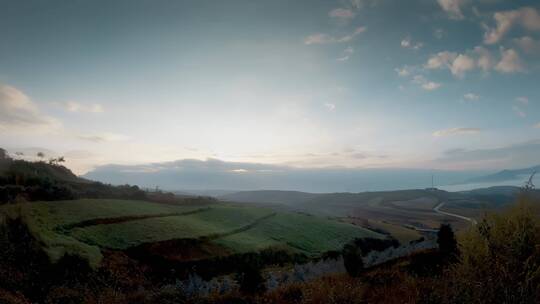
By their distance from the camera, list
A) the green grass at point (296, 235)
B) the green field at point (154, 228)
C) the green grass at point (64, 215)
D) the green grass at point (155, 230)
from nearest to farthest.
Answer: the green grass at point (64, 215)
the green field at point (154, 228)
the green grass at point (155, 230)
the green grass at point (296, 235)

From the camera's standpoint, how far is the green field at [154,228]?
22344mm

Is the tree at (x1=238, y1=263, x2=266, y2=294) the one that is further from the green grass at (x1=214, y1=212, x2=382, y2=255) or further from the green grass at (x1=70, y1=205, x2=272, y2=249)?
the green grass at (x1=214, y1=212, x2=382, y2=255)

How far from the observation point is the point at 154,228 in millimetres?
28719

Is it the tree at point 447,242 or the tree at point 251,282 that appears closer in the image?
the tree at point 251,282

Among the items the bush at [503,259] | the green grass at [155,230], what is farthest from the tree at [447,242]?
the green grass at [155,230]

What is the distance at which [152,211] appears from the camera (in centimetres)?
3534

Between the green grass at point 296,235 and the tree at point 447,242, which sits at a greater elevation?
the tree at point 447,242

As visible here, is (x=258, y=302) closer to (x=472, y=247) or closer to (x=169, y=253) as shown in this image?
(x=472, y=247)

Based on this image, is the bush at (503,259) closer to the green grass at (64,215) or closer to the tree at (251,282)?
the tree at (251,282)

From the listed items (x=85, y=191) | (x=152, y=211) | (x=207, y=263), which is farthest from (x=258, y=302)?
(x=85, y=191)

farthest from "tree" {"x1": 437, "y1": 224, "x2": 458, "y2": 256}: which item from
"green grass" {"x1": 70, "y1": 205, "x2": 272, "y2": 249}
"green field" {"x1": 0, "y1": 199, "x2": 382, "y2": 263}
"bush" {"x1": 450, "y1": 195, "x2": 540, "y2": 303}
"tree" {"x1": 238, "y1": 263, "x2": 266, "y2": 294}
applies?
"green grass" {"x1": 70, "y1": 205, "x2": 272, "y2": 249}

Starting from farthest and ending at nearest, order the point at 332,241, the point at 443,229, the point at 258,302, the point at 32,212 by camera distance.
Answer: the point at 332,241, the point at 32,212, the point at 443,229, the point at 258,302

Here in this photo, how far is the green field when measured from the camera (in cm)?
2234

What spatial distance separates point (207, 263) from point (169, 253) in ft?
9.85
